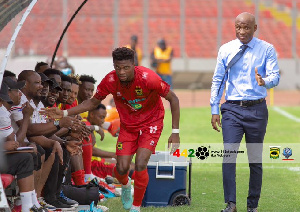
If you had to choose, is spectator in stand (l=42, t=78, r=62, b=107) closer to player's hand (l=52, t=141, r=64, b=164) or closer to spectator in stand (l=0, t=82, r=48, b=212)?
player's hand (l=52, t=141, r=64, b=164)

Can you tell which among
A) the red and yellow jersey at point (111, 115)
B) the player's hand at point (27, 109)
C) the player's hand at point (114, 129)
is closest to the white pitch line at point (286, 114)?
the red and yellow jersey at point (111, 115)

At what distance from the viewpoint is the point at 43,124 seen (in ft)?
25.1

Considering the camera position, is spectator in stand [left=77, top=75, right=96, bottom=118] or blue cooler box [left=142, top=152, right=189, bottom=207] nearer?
blue cooler box [left=142, top=152, right=189, bottom=207]

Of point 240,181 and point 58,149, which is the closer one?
point 58,149

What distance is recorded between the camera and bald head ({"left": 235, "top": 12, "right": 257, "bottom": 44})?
7.61m

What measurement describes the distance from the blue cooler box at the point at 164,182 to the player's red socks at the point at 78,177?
102 cm

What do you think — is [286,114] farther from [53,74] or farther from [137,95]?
[137,95]

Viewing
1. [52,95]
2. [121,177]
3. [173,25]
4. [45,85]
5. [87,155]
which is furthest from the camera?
[173,25]

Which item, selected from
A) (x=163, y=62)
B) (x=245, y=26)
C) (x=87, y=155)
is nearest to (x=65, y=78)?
(x=87, y=155)

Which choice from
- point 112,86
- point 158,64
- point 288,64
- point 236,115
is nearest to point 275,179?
point 236,115

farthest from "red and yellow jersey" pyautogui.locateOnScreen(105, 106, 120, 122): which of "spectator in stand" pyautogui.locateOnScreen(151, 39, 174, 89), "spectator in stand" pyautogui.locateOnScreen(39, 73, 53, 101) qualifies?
"spectator in stand" pyautogui.locateOnScreen(151, 39, 174, 89)

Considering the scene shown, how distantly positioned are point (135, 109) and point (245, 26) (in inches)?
55.7

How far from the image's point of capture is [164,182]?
8305 millimetres

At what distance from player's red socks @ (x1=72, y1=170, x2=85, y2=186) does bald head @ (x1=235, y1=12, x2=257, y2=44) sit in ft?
8.61
